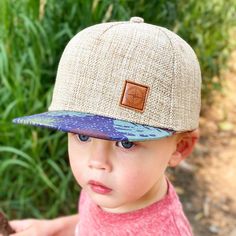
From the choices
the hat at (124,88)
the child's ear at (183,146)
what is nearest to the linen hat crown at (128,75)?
the hat at (124,88)

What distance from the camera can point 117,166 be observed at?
1372 mm

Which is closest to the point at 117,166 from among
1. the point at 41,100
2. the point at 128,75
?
the point at 128,75

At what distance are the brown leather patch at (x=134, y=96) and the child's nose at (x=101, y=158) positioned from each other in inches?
4.9

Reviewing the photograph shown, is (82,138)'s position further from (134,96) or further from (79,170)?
(134,96)

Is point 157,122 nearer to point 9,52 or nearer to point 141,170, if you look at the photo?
point 141,170

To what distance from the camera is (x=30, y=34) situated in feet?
9.49

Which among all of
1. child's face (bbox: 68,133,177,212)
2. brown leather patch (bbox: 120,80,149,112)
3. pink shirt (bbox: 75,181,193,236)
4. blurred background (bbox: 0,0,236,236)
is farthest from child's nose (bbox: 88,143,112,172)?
blurred background (bbox: 0,0,236,236)

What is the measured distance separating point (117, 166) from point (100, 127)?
124 millimetres

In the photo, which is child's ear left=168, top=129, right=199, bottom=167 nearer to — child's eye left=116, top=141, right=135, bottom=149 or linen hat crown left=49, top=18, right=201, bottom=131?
linen hat crown left=49, top=18, right=201, bottom=131

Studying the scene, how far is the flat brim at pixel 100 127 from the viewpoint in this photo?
1299 millimetres

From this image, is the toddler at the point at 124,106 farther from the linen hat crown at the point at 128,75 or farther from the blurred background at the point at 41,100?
the blurred background at the point at 41,100

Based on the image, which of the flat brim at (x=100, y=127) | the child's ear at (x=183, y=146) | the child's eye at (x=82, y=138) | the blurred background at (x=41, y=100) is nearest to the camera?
the flat brim at (x=100, y=127)

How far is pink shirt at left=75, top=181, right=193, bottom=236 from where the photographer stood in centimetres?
150

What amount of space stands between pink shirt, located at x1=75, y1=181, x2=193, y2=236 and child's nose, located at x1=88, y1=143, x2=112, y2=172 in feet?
0.80
